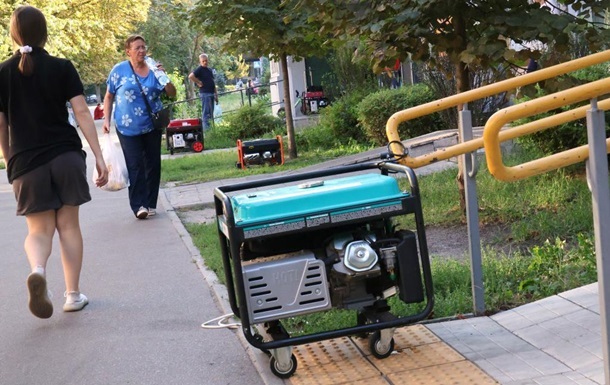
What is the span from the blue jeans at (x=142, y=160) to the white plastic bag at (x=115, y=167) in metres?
0.81

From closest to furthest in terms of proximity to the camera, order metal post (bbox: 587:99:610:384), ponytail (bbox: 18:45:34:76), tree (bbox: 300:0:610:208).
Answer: metal post (bbox: 587:99:610:384), ponytail (bbox: 18:45:34:76), tree (bbox: 300:0:610:208)

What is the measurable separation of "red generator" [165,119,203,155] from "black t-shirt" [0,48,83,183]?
13.8 meters

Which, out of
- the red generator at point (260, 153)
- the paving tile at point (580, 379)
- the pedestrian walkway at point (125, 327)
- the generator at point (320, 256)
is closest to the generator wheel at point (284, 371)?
the generator at point (320, 256)

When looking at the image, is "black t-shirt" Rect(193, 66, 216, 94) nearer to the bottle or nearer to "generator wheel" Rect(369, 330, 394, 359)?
the bottle

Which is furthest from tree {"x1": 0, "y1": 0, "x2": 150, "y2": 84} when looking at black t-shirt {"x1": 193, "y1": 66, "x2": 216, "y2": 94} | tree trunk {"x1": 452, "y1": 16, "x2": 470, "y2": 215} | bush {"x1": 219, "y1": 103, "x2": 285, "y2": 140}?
tree trunk {"x1": 452, "y1": 16, "x2": 470, "y2": 215}

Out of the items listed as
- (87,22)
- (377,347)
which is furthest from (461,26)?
(87,22)

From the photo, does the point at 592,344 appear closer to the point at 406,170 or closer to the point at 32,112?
the point at 406,170

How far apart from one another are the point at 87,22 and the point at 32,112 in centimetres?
3393

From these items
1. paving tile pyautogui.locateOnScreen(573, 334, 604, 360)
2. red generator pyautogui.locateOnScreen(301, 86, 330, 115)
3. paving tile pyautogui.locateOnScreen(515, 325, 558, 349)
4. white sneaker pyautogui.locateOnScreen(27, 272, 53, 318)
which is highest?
red generator pyautogui.locateOnScreen(301, 86, 330, 115)

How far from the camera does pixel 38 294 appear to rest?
19.2 ft

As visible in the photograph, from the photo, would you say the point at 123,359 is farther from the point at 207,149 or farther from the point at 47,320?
the point at 207,149

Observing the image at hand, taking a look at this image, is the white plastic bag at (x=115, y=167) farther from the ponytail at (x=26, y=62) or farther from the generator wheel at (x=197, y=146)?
the generator wheel at (x=197, y=146)

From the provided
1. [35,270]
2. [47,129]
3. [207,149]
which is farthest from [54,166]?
[207,149]

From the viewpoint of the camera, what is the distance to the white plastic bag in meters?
9.38
